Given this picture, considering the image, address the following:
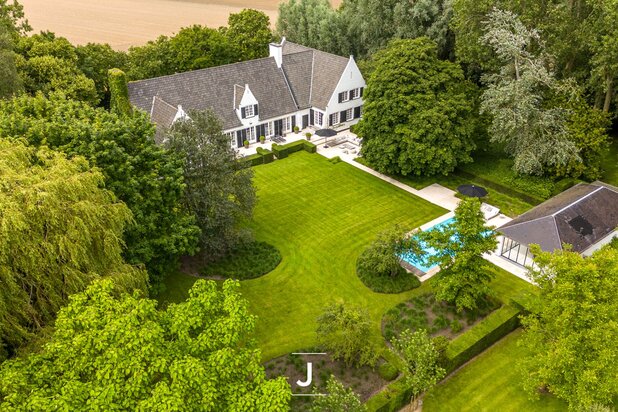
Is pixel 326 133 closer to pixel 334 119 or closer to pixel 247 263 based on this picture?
pixel 334 119

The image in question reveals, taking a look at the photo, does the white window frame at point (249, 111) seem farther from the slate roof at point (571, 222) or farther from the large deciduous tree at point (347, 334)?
the large deciduous tree at point (347, 334)

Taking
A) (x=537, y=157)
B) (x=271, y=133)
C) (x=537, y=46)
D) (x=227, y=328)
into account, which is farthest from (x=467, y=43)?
(x=227, y=328)

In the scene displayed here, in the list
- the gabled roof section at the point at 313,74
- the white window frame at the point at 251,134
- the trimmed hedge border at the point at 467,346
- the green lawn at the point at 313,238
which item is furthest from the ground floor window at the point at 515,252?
the white window frame at the point at 251,134

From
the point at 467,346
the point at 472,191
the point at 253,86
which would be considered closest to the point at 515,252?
the point at 472,191

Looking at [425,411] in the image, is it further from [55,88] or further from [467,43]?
[55,88]

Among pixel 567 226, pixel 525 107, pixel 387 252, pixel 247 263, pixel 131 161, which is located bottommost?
pixel 247 263
